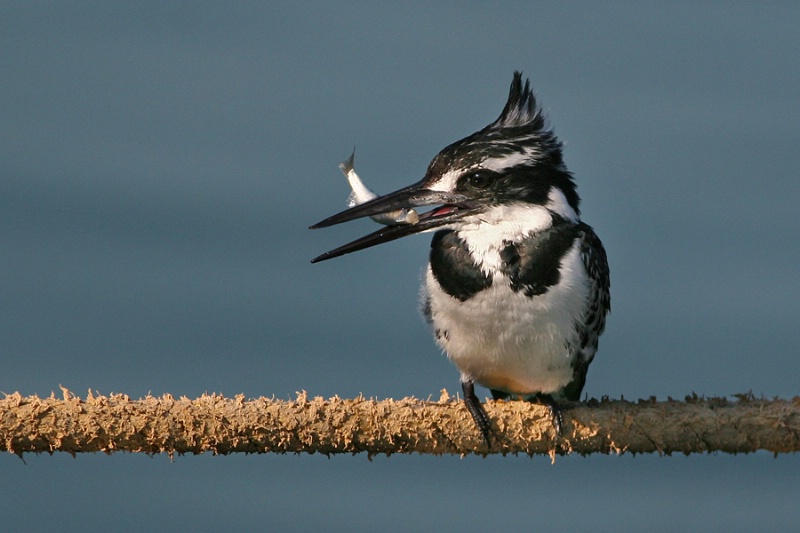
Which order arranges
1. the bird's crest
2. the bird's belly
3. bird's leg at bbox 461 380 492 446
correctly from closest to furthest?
bird's leg at bbox 461 380 492 446
the bird's belly
the bird's crest

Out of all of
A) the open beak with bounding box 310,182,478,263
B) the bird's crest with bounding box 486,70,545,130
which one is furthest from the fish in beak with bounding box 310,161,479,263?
the bird's crest with bounding box 486,70,545,130

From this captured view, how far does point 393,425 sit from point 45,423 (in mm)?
703

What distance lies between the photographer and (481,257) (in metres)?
2.72

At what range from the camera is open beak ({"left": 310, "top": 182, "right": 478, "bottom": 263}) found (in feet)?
9.17

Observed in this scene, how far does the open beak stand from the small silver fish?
1 cm

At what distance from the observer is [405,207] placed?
2.82 metres

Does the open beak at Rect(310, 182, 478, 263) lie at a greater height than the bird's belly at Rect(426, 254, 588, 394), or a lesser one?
greater

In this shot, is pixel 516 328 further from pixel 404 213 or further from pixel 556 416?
pixel 404 213

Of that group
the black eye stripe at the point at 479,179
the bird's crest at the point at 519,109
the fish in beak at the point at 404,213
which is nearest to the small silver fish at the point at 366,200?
the fish in beak at the point at 404,213

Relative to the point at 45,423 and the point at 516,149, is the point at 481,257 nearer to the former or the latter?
the point at 516,149

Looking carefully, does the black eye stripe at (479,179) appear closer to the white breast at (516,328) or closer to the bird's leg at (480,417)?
the white breast at (516,328)

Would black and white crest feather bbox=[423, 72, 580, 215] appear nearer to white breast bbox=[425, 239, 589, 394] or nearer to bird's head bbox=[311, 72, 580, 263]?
bird's head bbox=[311, 72, 580, 263]

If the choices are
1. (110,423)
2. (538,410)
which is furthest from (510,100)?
(110,423)

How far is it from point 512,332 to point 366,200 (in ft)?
1.73
